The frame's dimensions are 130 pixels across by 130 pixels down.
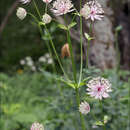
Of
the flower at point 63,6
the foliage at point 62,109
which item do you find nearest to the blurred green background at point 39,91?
the foliage at point 62,109

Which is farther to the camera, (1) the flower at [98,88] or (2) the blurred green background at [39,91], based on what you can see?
(2) the blurred green background at [39,91]

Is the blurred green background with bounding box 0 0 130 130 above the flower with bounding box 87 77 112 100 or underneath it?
underneath

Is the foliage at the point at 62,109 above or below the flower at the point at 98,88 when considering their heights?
below

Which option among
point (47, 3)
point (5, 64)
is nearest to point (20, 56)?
point (5, 64)

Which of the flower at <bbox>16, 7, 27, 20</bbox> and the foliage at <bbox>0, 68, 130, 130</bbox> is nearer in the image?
the flower at <bbox>16, 7, 27, 20</bbox>

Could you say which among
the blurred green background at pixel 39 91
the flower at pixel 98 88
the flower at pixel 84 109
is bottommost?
the blurred green background at pixel 39 91

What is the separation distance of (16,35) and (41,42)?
0.70m

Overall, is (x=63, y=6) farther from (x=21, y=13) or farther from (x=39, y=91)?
(x=39, y=91)

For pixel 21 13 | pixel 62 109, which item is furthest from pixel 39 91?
pixel 21 13

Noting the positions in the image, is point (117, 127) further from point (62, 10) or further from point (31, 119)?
point (62, 10)

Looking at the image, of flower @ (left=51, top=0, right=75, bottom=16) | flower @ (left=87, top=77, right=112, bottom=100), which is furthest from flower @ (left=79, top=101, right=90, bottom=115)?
flower @ (left=51, top=0, right=75, bottom=16)

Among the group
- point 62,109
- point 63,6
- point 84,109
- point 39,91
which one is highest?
point 63,6

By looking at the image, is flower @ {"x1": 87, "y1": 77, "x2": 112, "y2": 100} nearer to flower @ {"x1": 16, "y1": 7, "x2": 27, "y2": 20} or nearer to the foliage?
the foliage

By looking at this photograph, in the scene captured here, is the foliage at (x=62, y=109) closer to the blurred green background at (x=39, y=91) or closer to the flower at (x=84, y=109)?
the blurred green background at (x=39, y=91)
